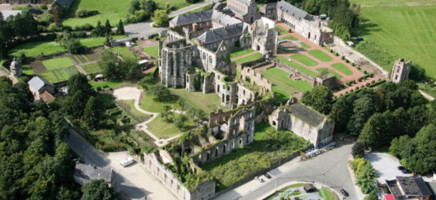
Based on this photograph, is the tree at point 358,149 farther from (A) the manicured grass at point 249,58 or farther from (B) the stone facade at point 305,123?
(A) the manicured grass at point 249,58

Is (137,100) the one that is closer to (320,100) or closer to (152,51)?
(152,51)

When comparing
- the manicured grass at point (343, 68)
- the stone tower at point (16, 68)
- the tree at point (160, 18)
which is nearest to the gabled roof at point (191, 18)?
the tree at point (160, 18)

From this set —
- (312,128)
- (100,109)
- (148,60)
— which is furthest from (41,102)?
(312,128)

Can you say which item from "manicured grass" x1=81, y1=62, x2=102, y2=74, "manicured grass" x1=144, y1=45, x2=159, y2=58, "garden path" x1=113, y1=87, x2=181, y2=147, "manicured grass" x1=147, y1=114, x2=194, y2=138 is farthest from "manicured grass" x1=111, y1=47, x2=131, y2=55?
"manicured grass" x1=147, y1=114, x2=194, y2=138

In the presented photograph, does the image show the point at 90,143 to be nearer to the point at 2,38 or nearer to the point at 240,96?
the point at 240,96

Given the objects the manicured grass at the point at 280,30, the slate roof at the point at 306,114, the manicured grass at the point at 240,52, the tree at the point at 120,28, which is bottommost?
the slate roof at the point at 306,114

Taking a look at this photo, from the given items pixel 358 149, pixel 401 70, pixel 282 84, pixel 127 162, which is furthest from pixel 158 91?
pixel 401 70

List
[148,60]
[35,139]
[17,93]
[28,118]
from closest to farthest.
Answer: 1. [35,139]
2. [28,118]
3. [17,93]
4. [148,60]
